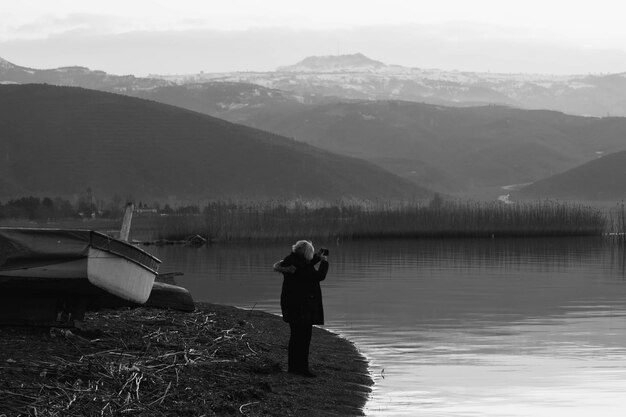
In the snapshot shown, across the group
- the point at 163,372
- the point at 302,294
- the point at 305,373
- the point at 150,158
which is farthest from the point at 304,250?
the point at 150,158

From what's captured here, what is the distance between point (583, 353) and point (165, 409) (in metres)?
9.36

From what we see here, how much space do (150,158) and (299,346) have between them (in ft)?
403

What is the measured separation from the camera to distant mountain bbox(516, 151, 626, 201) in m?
159

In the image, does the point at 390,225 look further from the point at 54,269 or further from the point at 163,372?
the point at 163,372

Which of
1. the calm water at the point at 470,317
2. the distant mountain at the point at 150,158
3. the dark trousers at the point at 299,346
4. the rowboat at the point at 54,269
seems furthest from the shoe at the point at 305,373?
the distant mountain at the point at 150,158

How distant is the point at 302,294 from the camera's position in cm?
1622

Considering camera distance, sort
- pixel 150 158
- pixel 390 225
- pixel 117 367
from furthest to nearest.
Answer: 1. pixel 150 158
2. pixel 390 225
3. pixel 117 367

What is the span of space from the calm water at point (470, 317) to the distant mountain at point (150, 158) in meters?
73.7

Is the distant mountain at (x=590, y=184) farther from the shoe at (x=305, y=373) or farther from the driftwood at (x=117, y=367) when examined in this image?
the shoe at (x=305, y=373)

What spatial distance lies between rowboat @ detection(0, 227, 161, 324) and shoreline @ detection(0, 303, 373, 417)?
40 cm

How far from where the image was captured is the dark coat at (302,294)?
16.2 metres

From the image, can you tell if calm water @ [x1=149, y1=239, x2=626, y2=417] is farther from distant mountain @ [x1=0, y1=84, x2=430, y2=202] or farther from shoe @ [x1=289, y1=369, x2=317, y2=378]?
distant mountain @ [x1=0, y1=84, x2=430, y2=202]

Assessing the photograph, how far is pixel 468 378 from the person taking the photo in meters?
17.4

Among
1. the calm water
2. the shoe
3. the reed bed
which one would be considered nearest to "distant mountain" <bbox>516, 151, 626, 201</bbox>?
the reed bed
